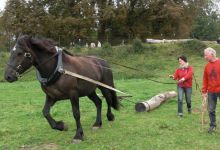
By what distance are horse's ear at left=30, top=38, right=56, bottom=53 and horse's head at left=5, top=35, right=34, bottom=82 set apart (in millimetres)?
153

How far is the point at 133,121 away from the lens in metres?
10.4

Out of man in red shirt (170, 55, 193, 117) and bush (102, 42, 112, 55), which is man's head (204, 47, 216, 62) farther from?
bush (102, 42, 112, 55)

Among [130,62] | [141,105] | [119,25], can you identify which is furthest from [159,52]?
[141,105]

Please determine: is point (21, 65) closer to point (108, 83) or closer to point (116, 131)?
point (116, 131)

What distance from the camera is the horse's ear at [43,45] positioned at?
8.09 m

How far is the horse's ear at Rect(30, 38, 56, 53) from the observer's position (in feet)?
26.6

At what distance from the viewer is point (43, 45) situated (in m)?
8.21

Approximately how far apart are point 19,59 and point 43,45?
68cm

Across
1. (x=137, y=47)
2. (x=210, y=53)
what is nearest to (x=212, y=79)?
(x=210, y=53)

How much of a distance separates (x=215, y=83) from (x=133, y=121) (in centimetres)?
270

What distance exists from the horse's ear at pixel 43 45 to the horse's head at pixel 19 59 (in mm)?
153

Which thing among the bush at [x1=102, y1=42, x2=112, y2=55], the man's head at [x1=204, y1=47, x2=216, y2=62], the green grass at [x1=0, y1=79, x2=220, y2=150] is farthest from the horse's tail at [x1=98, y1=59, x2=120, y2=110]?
the bush at [x1=102, y1=42, x2=112, y2=55]

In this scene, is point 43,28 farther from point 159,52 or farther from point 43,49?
point 43,49

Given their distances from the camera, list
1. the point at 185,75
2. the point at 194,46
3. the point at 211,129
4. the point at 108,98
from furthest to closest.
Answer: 1. the point at 194,46
2. the point at 185,75
3. the point at 108,98
4. the point at 211,129
